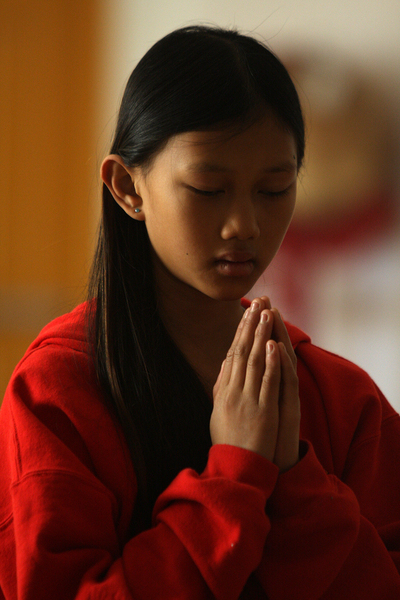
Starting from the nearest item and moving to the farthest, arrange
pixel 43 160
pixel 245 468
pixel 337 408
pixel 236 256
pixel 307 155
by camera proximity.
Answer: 1. pixel 245 468
2. pixel 236 256
3. pixel 337 408
4. pixel 307 155
5. pixel 43 160

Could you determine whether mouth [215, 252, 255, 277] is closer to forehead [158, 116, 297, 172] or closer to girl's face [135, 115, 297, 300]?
girl's face [135, 115, 297, 300]

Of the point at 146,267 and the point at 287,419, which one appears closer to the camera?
the point at 287,419

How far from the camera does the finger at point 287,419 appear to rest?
0.82m

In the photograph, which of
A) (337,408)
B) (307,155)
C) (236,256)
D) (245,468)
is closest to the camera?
(245,468)

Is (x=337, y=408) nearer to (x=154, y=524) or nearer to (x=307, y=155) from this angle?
(x=154, y=524)

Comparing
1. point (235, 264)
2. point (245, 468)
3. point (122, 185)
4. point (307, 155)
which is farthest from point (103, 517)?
point (307, 155)

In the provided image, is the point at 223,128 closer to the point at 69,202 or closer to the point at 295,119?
the point at 295,119

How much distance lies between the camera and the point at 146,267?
1024 millimetres

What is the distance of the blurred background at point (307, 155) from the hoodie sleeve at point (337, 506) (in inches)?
16.2

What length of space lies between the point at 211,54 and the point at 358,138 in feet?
2.20

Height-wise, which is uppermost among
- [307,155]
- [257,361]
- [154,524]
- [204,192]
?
[307,155]

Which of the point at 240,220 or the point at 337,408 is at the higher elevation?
the point at 240,220

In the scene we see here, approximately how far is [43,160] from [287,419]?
4.61 ft

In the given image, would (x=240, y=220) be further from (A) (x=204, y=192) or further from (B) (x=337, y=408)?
(B) (x=337, y=408)
